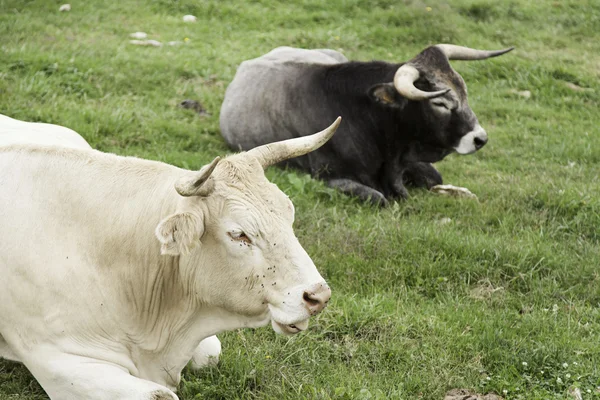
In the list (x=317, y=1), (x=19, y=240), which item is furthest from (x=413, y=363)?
(x=317, y=1)

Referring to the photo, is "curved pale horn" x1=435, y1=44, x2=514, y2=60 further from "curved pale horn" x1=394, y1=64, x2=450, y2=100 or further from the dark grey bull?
"curved pale horn" x1=394, y1=64, x2=450, y2=100

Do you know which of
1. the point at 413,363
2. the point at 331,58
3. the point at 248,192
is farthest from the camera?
the point at 331,58

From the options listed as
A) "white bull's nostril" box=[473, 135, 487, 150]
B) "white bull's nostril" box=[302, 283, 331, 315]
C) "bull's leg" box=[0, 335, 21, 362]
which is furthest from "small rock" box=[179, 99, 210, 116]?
"white bull's nostril" box=[302, 283, 331, 315]

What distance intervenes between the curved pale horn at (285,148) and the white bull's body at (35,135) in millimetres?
1422

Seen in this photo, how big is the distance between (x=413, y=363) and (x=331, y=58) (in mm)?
6449

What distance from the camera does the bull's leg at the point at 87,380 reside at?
403cm

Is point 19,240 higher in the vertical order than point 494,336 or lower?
higher

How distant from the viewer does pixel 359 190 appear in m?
8.09

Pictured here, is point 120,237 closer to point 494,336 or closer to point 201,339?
point 201,339

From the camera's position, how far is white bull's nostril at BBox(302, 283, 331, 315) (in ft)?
13.0

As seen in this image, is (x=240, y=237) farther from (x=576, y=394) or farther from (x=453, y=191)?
(x=453, y=191)

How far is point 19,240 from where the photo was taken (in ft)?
14.1

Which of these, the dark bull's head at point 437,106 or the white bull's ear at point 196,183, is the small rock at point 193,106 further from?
the white bull's ear at point 196,183

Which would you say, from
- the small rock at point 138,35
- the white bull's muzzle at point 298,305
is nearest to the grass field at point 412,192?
the small rock at point 138,35
